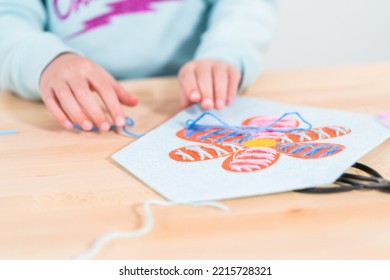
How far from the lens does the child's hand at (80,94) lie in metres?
0.58

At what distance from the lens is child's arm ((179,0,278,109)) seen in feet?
2.03

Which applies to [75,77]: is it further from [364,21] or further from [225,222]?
[364,21]

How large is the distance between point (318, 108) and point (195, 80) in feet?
0.47

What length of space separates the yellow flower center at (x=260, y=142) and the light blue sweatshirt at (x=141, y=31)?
0.21m

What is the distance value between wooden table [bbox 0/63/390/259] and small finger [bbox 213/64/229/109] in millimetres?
114

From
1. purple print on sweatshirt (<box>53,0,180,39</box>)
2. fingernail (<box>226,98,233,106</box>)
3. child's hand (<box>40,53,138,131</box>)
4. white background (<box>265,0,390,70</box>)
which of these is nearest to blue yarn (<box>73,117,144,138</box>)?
child's hand (<box>40,53,138,131</box>)

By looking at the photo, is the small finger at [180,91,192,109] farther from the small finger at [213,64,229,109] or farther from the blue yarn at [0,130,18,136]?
the blue yarn at [0,130,18,136]

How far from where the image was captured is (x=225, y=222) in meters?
0.39

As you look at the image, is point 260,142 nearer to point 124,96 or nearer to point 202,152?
point 202,152

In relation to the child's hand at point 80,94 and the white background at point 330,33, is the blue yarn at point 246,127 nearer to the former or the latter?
the child's hand at point 80,94

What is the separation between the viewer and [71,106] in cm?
59

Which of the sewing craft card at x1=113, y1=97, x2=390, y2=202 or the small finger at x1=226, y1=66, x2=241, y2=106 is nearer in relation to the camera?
the sewing craft card at x1=113, y1=97, x2=390, y2=202

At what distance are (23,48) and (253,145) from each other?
36 centimetres

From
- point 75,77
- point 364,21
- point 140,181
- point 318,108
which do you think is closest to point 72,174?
point 140,181
